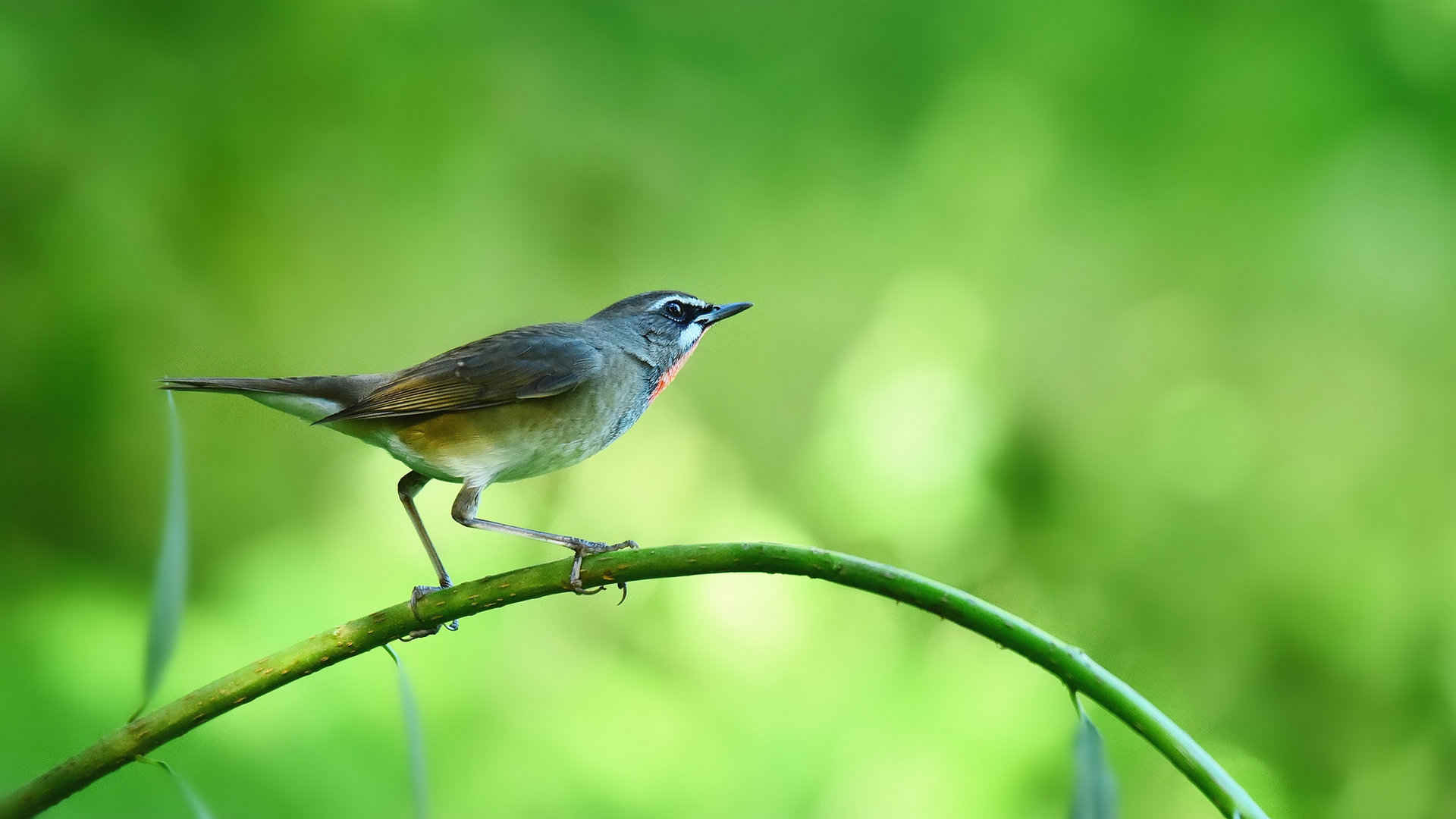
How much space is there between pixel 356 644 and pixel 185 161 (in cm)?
260

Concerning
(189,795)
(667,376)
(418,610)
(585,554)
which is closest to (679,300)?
(667,376)

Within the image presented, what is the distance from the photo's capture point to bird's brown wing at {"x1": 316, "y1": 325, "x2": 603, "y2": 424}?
1.33 m

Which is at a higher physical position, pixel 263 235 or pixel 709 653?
pixel 263 235

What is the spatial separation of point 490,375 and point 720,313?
31 centimetres

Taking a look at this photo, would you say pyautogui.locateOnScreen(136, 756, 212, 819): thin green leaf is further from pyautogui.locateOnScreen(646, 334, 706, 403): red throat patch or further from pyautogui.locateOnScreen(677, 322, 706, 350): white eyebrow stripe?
pyautogui.locateOnScreen(677, 322, 706, 350): white eyebrow stripe

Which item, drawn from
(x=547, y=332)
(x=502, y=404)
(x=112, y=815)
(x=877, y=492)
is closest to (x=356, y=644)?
(x=502, y=404)

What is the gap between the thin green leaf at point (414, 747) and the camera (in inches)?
30.5

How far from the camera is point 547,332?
4.96 feet

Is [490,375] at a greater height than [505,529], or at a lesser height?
greater

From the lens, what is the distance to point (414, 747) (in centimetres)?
83

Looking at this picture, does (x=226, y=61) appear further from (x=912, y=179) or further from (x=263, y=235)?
(x=912, y=179)

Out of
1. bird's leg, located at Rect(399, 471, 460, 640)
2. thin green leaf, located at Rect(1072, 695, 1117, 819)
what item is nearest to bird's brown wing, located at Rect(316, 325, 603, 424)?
bird's leg, located at Rect(399, 471, 460, 640)

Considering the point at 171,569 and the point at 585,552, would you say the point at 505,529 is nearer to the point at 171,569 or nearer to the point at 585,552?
the point at 585,552

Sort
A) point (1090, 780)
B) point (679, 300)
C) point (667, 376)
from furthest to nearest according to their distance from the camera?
point (679, 300)
point (667, 376)
point (1090, 780)
